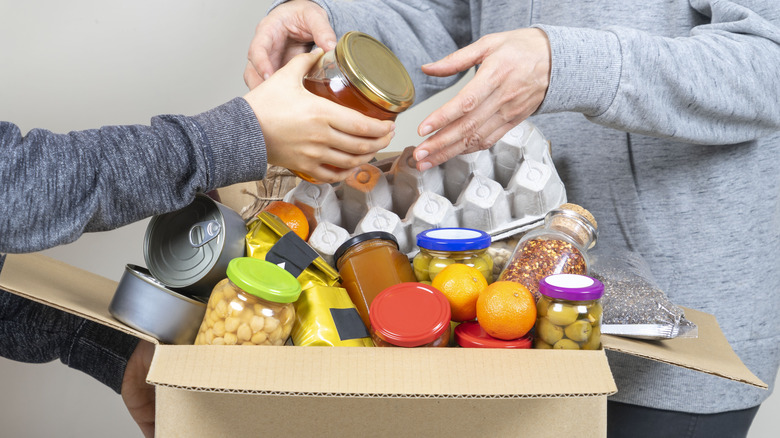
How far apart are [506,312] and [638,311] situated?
0.17 metres

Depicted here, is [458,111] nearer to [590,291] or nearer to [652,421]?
[590,291]

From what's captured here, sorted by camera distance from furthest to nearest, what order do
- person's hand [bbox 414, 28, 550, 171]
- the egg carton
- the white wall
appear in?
1. the white wall
2. the egg carton
3. person's hand [bbox 414, 28, 550, 171]

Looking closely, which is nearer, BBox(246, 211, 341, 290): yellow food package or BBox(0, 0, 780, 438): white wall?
BBox(246, 211, 341, 290): yellow food package

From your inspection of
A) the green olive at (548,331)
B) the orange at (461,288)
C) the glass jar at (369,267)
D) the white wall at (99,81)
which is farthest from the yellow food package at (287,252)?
the white wall at (99,81)

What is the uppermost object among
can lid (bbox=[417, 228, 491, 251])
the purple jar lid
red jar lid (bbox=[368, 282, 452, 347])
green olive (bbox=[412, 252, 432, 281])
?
the purple jar lid

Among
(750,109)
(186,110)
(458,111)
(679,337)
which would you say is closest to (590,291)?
(679,337)

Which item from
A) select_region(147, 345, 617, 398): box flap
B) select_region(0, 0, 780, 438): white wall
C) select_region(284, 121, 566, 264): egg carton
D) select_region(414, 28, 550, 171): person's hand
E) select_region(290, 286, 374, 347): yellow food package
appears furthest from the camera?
select_region(0, 0, 780, 438): white wall

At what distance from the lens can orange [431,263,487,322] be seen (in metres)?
0.64

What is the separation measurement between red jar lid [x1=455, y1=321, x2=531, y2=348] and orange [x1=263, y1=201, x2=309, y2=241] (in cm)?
26

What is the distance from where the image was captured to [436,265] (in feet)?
2.37

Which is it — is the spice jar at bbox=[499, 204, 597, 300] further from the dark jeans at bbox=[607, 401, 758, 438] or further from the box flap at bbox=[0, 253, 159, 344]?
the box flap at bbox=[0, 253, 159, 344]

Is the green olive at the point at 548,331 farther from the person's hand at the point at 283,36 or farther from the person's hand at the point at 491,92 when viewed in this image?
the person's hand at the point at 283,36

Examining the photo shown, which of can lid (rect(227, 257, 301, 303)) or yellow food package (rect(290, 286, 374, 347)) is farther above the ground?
can lid (rect(227, 257, 301, 303))

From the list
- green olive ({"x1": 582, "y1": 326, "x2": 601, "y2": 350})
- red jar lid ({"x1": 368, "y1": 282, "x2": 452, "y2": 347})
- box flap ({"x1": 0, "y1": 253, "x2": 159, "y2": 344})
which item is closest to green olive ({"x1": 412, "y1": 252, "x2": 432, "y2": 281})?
red jar lid ({"x1": 368, "y1": 282, "x2": 452, "y2": 347})
